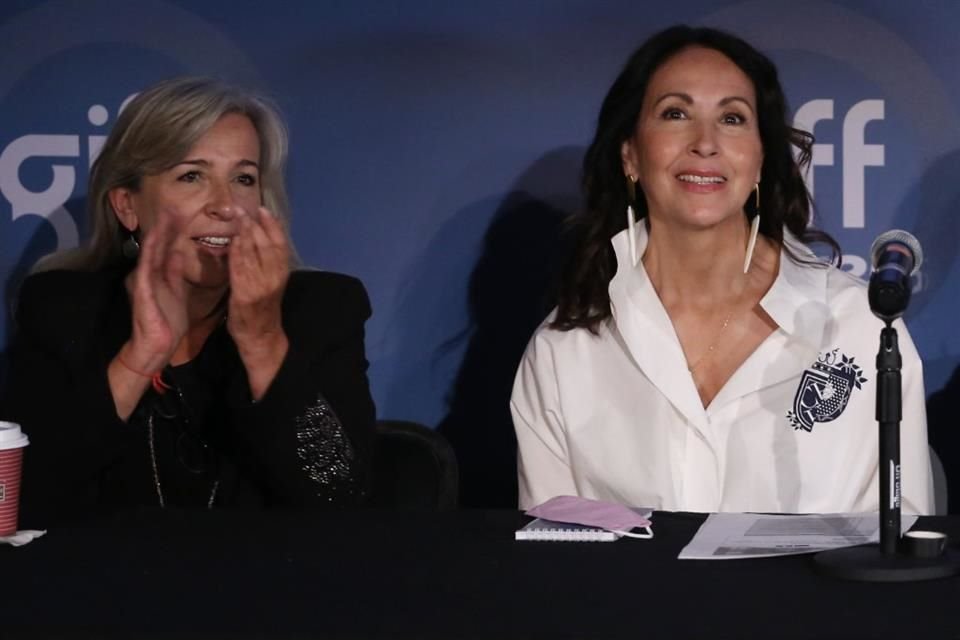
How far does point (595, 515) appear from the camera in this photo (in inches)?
74.6

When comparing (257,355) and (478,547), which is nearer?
(478,547)

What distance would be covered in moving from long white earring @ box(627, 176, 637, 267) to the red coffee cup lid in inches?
51.1

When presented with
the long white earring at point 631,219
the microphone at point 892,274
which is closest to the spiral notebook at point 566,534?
the microphone at point 892,274

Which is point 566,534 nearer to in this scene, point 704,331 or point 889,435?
point 889,435

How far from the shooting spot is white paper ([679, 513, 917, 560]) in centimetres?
170

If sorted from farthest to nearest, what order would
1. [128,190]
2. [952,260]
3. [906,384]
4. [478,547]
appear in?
[952,260]
[128,190]
[906,384]
[478,547]

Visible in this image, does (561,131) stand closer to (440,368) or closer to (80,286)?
(440,368)

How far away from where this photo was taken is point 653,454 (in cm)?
262

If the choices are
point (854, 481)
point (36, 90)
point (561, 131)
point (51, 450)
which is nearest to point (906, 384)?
point (854, 481)

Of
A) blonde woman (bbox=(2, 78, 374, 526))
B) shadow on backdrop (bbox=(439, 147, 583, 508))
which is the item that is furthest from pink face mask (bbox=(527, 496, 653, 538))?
shadow on backdrop (bbox=(439, 147, 583, 508))

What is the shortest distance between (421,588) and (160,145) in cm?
137

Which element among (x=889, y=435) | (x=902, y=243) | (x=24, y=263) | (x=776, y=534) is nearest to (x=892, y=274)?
(x=902, y=243)

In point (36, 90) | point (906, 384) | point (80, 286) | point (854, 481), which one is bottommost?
point (854, 481)

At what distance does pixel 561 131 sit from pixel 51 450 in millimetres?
1340
